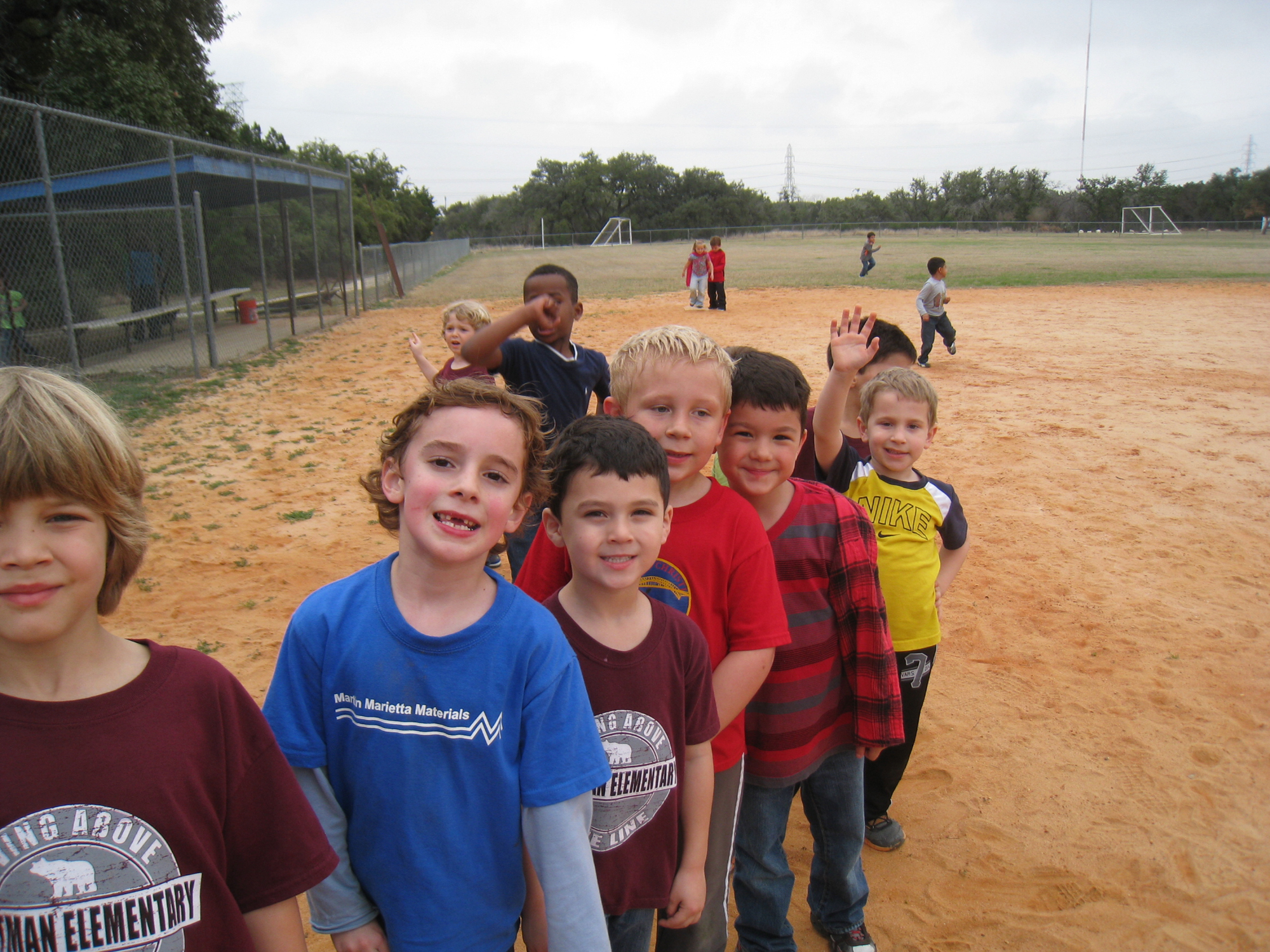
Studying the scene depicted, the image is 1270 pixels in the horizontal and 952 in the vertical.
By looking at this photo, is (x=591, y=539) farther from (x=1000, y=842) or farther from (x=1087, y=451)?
(x=1087, y=451)

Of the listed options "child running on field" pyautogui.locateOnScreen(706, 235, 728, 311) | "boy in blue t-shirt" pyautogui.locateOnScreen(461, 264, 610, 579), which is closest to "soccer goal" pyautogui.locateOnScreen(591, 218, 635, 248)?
"child running on field" pyautogui.locateOnScreen(706, 235, 728, 311)

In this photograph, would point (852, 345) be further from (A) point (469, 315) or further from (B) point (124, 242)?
(B) point (124, 242)

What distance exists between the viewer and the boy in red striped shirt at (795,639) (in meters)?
2.20

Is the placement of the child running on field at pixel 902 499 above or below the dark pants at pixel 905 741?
above

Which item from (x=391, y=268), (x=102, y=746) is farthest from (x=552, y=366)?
(x=391, y=268)

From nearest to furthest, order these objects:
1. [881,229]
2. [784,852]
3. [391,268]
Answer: [784,852], [391,268], [881,229]

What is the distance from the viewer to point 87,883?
115 cm

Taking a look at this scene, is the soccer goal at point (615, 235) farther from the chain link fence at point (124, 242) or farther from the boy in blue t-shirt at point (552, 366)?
the boy in blue t-shirt at point (552, 366)

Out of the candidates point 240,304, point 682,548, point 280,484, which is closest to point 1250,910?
point 682,548

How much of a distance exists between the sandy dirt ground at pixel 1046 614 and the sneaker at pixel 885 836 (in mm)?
34

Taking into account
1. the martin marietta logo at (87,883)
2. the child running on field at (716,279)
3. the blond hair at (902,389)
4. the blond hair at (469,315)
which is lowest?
the martin marietta logo at (87,883)

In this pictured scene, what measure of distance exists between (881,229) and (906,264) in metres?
31.0

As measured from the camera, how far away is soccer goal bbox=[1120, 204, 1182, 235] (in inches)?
2282

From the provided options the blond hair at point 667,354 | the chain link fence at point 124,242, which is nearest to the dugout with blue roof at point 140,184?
the chain link fence at point 124,242
